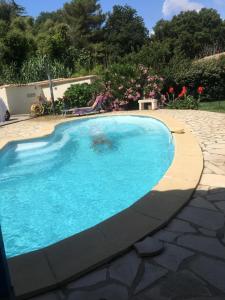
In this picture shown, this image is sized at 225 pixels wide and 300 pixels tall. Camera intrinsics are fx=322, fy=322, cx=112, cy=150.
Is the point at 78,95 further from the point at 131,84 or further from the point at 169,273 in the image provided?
the point at 169,273

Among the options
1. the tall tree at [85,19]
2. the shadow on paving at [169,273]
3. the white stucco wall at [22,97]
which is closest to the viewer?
the shadow on paving at [169,273]

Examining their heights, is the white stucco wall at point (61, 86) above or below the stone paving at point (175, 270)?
above

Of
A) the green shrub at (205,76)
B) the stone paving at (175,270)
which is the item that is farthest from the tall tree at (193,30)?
the stone paving at (175,270)

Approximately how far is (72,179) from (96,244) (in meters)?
3.75

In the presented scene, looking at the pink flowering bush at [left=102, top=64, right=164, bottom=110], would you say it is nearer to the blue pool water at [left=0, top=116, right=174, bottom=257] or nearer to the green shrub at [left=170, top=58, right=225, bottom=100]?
the green shrub at [left=170, top=58, right=225, bottom=100]

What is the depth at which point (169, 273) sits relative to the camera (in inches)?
98.0

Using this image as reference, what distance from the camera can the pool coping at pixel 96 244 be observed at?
8.22ft

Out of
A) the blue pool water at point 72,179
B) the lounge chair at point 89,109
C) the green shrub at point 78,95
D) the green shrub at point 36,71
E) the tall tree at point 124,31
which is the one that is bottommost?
the blue pool water at point 72,179

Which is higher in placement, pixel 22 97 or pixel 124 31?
pixel 124 31

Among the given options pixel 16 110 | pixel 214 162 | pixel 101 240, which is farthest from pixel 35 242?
pixel 16 110

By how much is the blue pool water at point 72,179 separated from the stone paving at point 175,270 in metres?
1.79

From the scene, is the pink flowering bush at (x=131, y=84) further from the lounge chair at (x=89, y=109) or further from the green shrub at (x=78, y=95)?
the green shrub at (x=78, y=95)

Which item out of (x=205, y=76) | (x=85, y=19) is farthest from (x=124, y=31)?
(x=205, y=76)

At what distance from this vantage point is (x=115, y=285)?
94.6 inches
